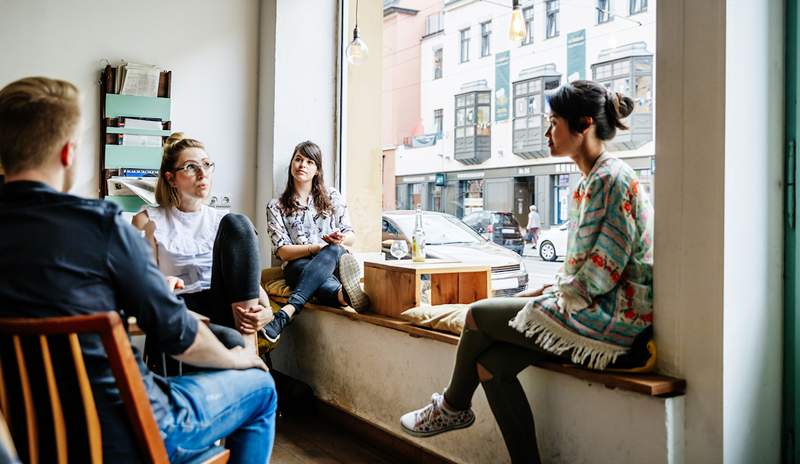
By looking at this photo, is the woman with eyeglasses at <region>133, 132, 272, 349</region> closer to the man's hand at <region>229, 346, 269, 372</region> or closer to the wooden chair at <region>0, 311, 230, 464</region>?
the man's hand at <region>229, 346, 269, 372</region>

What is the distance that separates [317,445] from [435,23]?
A: 2.14 m

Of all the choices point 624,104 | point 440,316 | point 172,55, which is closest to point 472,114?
point 440,316

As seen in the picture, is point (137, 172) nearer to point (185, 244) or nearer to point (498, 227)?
point (185, 244)

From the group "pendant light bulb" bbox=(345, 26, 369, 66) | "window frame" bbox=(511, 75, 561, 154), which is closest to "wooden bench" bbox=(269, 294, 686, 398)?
"window frame" bbox=(511, 75, 561, 154)

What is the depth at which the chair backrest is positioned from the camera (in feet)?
3.69

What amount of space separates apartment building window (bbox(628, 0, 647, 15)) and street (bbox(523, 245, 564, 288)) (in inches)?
38.4

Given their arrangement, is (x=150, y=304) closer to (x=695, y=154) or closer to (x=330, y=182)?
(x=695, y=154)

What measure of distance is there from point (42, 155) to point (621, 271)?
56.8 inches

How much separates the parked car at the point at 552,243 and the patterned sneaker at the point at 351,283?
0.83 m

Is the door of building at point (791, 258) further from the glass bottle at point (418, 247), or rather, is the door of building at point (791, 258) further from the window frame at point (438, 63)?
the window frame at point (438, 63)

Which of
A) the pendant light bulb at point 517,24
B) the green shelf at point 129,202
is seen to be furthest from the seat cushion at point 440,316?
the green shelf at point 129,202

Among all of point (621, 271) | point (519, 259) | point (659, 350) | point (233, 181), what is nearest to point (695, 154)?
point (621, 271)

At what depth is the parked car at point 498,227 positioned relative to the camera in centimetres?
299

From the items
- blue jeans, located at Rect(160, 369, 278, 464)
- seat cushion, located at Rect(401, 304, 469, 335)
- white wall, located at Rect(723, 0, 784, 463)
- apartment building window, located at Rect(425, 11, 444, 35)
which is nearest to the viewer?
blue jeans, located at Rect(160, 369, 278, 464)
